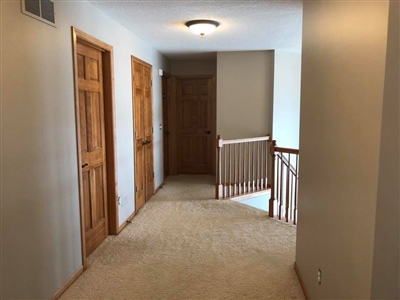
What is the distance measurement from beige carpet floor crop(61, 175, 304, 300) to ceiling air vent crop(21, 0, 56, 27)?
2041 millimetres

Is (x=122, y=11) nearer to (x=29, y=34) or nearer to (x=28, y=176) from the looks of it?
(x=29, y=34)

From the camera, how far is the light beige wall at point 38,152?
2002 mm

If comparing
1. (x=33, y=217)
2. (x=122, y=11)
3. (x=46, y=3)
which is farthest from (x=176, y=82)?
(x=33, y=217)

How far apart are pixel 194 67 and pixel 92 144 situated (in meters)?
4.13

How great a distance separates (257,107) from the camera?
616 centimetres

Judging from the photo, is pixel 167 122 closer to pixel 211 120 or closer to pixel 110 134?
pixel 211 120

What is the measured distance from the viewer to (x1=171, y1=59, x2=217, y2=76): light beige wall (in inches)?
279

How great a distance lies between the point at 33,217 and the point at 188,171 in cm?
521

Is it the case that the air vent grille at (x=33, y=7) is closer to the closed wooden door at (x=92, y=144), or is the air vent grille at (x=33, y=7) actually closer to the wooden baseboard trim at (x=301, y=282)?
the closed wooden door at (x=92, y=144)

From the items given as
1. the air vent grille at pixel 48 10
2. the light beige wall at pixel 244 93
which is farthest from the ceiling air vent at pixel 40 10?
the light beige wall at pixel 244 93

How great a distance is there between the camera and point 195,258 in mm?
3299

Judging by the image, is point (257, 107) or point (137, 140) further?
point (257, 107)

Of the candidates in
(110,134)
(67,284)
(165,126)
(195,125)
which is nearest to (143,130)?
(110,134)

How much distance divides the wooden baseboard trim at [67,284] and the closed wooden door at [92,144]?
410 millimetres
